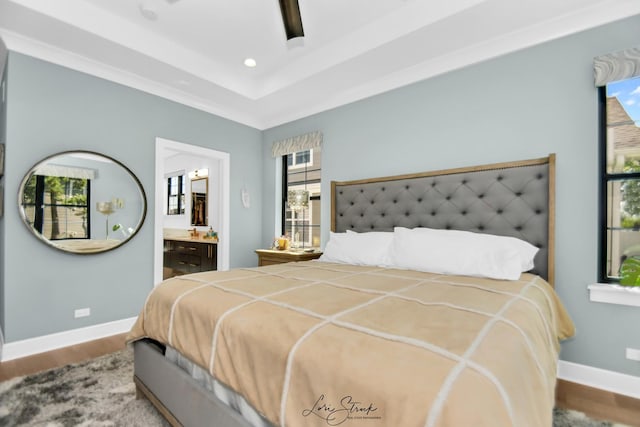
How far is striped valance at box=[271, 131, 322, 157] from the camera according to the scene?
3.76 m

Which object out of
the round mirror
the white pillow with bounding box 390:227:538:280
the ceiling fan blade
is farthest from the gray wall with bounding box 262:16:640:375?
the round mirror

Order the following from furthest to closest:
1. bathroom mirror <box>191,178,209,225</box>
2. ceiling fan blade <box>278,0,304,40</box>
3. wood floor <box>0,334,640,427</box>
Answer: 1. bathroom mirror <box>191,178,209,225</box>
2. wood floor <box>0,334,640,427</box>
3. ceiling fan blade <box>278,0,304,40</box>

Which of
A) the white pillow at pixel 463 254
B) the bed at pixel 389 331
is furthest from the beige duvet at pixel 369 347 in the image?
the white pillow at pixel 463 254

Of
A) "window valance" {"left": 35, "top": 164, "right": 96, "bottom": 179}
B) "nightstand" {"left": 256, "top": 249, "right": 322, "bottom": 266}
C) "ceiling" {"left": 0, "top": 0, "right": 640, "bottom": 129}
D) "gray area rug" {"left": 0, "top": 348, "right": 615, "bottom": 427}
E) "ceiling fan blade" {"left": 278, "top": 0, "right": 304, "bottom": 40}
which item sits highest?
"ceiling" {"left": 0, "top": 0, "right": 640, "bottom": 129}

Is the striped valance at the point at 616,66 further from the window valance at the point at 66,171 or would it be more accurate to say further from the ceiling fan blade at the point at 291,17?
the window valance at the point at 66,171

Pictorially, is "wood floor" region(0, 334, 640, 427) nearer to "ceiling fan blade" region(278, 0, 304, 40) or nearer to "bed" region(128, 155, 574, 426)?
"bed" region(128, 155, 574, 426)

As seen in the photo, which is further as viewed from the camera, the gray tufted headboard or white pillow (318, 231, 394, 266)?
white pillow (318, 231, 394, 266)

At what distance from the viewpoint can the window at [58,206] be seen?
8.35ft

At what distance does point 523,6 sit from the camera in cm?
211

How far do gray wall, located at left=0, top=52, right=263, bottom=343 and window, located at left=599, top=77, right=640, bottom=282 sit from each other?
3849 millimetres

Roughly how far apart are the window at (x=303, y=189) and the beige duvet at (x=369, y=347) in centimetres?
231

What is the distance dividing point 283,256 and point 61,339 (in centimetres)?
210

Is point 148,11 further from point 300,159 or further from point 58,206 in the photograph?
point 300,159

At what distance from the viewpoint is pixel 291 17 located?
64.1 inches
